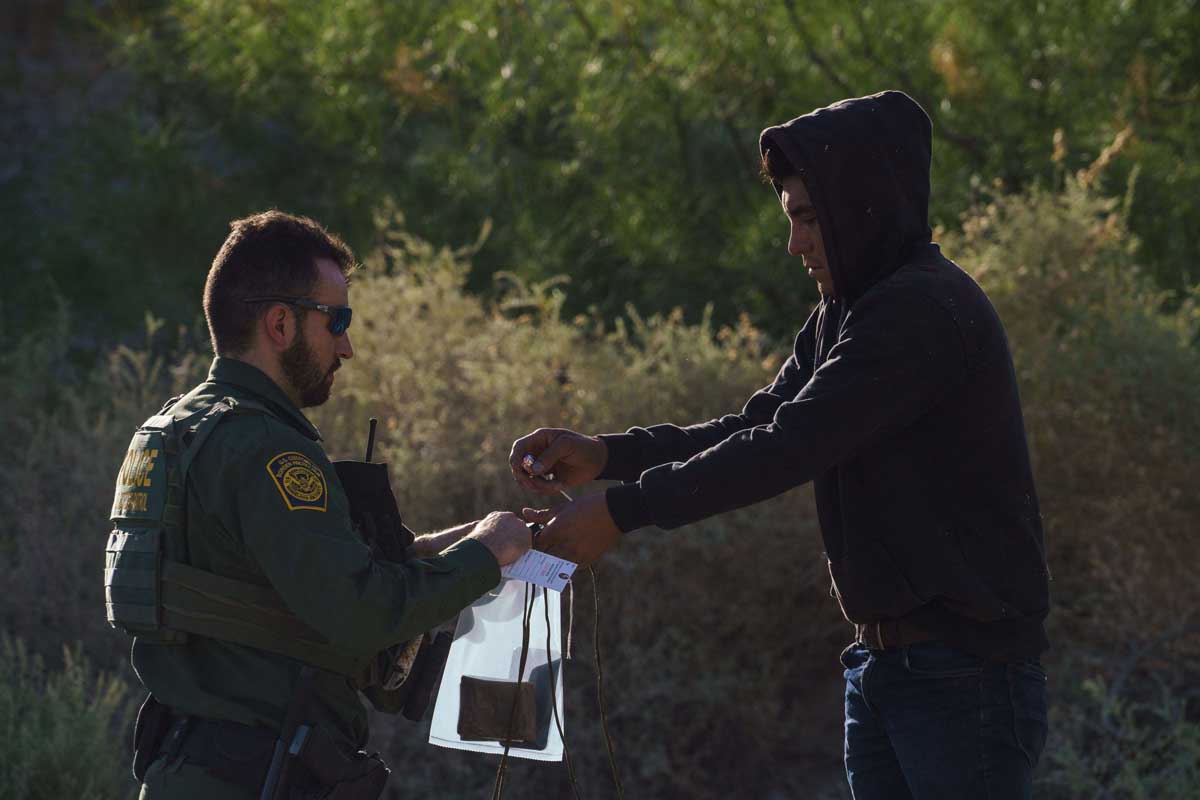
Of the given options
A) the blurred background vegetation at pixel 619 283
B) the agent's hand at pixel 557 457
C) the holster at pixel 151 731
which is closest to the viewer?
the holster at pixel 151 731

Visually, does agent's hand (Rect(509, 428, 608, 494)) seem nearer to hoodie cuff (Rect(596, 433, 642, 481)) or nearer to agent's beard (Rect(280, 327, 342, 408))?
hoodie cuff (Rect(596, 433, 642, 481))

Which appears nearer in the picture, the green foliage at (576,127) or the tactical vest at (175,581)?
the tactical vest at (175,581)

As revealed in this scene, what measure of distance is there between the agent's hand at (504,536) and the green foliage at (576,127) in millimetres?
5770

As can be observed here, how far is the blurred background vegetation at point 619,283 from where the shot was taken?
20.8ft

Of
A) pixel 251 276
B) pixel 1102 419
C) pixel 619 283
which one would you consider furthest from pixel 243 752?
pixel 619 283

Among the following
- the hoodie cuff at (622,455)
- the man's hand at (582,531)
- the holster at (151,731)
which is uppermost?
the hoodie cuff at (622,455)

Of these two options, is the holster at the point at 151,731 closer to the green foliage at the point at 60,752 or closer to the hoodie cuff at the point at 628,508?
the hoodie cuff at the point at 628,508

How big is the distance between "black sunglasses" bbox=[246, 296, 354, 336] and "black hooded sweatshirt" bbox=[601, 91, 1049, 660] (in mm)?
687

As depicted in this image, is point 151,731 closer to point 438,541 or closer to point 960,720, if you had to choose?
point 438,541

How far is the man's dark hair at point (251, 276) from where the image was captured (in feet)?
9.39

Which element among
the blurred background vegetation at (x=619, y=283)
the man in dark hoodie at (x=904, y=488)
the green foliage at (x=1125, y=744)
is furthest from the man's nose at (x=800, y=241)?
the blurred background vegetation at (x=619, y=283)

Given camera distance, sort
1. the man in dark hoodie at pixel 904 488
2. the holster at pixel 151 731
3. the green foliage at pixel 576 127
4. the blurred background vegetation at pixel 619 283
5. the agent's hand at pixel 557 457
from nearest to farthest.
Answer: the holster at pixel 151 731
the man in dark hoodie at pixel 904 488
the agent's hand at pixel 557 457
the blurred background vegetation at pixel 619 283
the green foliage at pixel 576 127

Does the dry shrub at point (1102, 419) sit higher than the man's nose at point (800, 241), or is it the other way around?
the man's nose at point (800, 241)

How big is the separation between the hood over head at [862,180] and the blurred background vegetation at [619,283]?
3.19 metres
